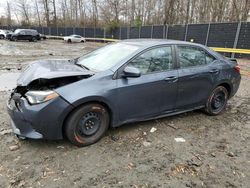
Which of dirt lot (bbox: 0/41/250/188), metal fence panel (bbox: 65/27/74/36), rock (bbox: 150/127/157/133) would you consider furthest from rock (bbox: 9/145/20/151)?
metal fence panel (bbox: 65/27/74/36)

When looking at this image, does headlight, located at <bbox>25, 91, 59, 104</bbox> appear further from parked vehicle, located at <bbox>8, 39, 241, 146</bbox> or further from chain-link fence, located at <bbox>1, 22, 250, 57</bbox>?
chain-link fence, located at <bbox>1, 22, 250, 57</bbox>

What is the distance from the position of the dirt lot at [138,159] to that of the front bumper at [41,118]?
31 centimetres

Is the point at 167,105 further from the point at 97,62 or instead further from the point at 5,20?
the point at 5,20

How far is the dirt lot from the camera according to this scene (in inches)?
114

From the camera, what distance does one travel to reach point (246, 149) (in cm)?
375

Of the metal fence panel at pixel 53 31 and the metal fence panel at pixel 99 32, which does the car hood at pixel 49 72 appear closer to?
the metal fence panel at pixel 99 32

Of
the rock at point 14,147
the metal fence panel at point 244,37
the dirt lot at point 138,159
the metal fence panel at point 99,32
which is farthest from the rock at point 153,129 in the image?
the metal fence panel at point 99,32

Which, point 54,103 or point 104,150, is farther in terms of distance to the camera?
point 104,150

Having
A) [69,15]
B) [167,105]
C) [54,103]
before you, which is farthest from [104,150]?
[69,15]

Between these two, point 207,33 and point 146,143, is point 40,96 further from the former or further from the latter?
point 207,33

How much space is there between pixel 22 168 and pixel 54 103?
908mm

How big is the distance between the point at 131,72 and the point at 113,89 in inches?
14.6

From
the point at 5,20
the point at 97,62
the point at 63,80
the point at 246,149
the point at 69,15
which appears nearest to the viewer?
the point at 63,80

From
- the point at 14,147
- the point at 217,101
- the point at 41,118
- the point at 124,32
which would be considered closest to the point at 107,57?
the point at 41,118
